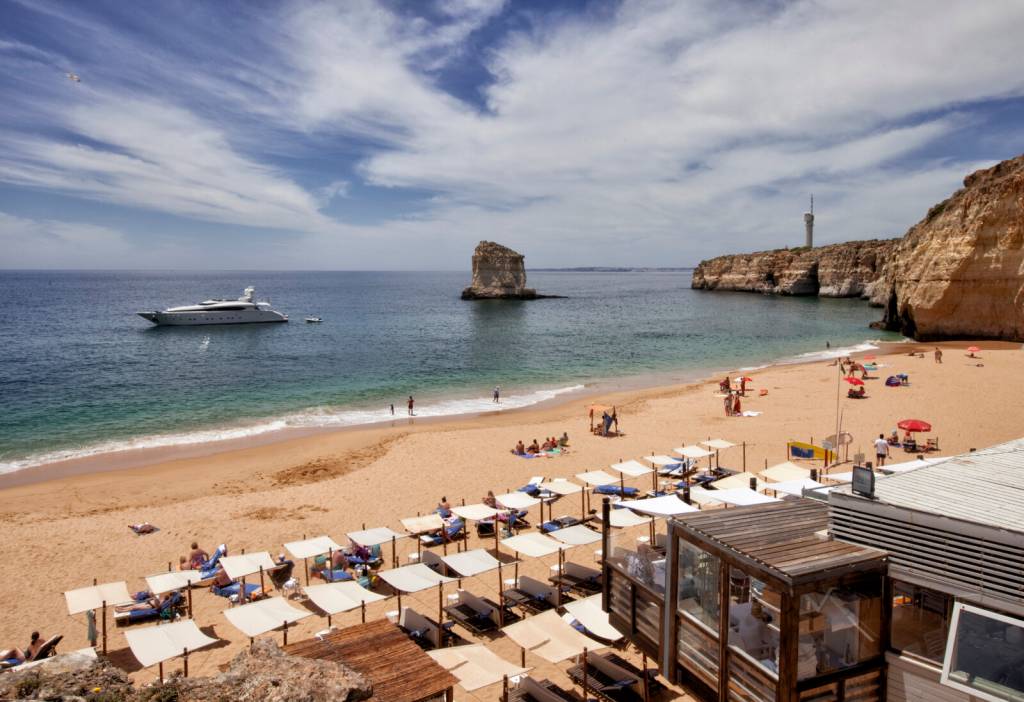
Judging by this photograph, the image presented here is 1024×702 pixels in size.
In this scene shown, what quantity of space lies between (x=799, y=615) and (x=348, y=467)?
61.5 ft

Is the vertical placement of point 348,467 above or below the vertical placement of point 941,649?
below

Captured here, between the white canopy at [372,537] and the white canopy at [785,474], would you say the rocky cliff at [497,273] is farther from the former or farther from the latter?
the white canopy at [372,537]

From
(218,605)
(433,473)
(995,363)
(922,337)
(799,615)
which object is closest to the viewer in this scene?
(799,615)

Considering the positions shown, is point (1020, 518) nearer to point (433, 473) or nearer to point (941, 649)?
point (941, 649)

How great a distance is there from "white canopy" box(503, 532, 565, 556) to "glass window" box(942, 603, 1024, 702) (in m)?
8.03

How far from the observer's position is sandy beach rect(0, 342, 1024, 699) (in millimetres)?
13180

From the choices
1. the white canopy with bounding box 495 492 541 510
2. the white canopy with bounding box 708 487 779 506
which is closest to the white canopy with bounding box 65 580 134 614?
the white canopy with bounding box 495 492 541 510

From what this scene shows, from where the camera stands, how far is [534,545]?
12.6m

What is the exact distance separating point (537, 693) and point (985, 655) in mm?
5879

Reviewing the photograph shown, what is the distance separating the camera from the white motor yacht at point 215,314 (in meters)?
70.8

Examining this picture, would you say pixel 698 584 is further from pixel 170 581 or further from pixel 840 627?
pixel 170 581

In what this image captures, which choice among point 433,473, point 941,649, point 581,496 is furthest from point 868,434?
point 941,649

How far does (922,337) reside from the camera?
50625 mm

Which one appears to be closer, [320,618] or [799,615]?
→ [799,615]
